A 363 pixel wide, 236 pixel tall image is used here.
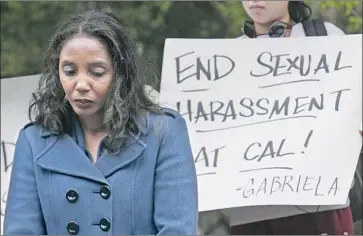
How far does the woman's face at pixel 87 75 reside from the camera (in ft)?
8.15

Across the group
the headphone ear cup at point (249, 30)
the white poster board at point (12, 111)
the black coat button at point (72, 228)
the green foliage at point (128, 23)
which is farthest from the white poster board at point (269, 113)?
the green foliage at point (128, 23)

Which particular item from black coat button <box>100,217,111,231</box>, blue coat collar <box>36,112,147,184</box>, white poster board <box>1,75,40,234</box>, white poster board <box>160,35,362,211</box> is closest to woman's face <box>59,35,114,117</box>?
blue coat collar <box>36,112,147,184</box>

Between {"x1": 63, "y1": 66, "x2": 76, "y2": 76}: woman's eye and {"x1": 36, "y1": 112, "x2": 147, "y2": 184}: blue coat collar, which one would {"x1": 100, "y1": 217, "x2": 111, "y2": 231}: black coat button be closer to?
{"x1": 36, "y1": 112, "x2": 147, "y2": 184}: blue coat collar

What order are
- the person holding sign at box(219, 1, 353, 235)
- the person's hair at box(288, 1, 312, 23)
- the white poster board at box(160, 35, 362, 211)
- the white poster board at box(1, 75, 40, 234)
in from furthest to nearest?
the white poster board at box(1, 75, 40, 234) < the person's hair at box(288, 1, 312, 23) < the person holding sign at box(219, 1, 353, 235) < the white poster board at box(160, 35, 362, 211)

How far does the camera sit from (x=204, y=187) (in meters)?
3.63

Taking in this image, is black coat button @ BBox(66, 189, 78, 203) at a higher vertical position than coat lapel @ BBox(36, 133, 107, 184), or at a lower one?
lower

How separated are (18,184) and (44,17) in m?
4.97

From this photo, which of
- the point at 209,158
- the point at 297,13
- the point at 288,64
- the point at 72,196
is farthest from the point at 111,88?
the point at 297,13

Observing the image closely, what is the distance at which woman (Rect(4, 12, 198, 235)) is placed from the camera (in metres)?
2.47

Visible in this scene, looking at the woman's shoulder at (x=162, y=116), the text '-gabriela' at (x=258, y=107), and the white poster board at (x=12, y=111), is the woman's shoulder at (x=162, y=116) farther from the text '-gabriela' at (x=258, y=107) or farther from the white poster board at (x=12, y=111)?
the white poster board at (x=12, y=111)

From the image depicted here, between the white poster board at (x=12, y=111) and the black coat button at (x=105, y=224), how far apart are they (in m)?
1.67

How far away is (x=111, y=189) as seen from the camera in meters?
2.46

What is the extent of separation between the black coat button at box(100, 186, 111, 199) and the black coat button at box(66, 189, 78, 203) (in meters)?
0.07

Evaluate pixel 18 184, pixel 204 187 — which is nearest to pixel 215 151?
pixel 204 187
